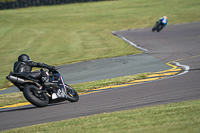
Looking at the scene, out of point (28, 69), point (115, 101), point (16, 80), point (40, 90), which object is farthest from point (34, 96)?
point (115, 101)

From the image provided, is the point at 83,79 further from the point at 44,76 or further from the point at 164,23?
the point at 164,23

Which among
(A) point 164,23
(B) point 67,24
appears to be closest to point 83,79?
(A) point 164,23

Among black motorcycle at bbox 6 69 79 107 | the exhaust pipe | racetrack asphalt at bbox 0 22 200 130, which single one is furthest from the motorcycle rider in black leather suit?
racetrack asphalt at bbox 0 22 200 130

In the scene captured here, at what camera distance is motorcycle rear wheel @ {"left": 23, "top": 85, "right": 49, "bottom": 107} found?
305 inches

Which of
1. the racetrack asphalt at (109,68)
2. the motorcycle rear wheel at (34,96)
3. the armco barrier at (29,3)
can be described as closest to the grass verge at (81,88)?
the racetrack asphalt at (109,68)

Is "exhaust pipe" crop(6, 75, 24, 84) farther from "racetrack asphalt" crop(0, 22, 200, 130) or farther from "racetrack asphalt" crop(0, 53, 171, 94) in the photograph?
"racetrack asphalt" crop(0, 53, 171, 94)

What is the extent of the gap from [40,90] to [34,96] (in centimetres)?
27

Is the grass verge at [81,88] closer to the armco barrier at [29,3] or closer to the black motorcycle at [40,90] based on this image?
the black motorcycle at [40,90]

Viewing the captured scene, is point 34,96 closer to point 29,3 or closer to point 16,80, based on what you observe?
point 16,80

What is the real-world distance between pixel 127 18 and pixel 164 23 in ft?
45.5

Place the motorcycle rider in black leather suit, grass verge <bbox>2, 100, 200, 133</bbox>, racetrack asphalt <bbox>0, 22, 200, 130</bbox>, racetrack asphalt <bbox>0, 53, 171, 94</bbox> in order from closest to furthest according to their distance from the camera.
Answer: grass verge <bbox>2, 100, 200, 133</bbox>
racetrack asphalt <bbox>0, 22, 200, 130</bbox>
the motorcycle rider in black leather suit
racetrack asphalt <bbox>0, 53, 171, 94</bbox>

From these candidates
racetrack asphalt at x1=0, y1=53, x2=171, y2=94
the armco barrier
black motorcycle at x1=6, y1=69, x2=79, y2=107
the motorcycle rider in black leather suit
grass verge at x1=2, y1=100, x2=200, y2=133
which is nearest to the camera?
grass verge at x1=2, y1=100, x2=200, y2=133

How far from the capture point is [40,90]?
8.07 m

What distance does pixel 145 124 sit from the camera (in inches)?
215
